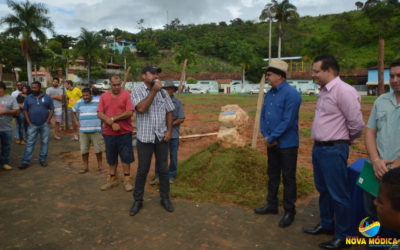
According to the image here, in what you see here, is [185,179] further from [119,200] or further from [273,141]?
[273,141]

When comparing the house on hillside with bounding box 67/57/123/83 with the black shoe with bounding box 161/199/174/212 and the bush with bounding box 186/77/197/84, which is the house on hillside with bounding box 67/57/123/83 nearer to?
the bush with bounding box 186/77/197/84

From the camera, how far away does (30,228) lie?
361 cm

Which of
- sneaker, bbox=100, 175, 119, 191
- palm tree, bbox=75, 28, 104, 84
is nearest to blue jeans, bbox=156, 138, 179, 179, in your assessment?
sneaker, bbox=100, 175, 119, 191

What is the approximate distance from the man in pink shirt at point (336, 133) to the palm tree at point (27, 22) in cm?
3738

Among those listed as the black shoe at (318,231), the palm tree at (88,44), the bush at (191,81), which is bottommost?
the black shoe at (318,231)

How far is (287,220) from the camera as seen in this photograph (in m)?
3.61

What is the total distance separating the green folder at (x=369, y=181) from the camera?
8.37 feet

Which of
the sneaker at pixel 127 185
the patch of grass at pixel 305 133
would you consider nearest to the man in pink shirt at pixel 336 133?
the sneaker at pixel 127 185

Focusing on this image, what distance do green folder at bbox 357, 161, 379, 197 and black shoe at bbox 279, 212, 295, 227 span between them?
1148mm

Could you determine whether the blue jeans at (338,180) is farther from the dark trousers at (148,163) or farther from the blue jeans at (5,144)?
the blue jeans at (5,144)

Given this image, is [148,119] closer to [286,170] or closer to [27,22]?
[286,170]

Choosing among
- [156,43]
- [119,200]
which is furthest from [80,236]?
[156,43]

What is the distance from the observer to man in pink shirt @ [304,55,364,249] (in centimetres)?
297

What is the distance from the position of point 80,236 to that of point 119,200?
1160mm
